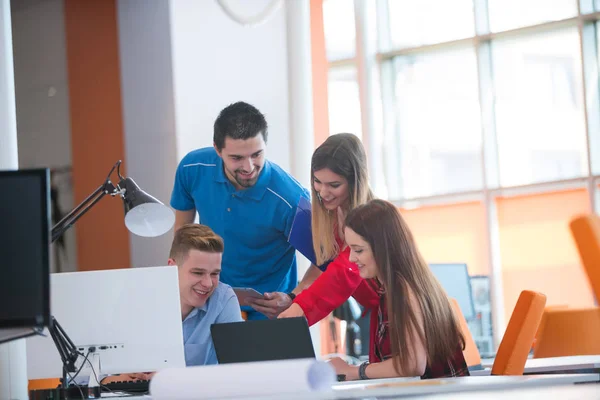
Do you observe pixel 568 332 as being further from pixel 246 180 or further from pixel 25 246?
pixel 25 246

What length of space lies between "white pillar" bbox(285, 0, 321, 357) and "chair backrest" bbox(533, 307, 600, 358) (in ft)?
4.52

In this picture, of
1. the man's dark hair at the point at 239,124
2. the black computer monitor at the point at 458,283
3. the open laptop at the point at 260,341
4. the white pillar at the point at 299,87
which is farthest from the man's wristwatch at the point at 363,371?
the black computer monitor at the point at 458,283

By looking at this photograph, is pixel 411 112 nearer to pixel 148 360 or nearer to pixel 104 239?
pixel 104 239

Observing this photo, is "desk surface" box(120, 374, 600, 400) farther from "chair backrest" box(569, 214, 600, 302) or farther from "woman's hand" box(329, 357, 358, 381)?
"chair backrest" box(569, 214, 600, 302)

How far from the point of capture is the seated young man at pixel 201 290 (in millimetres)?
3168

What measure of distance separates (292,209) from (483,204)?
500 centimetres

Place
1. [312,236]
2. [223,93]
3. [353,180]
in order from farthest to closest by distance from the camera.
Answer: [223,93], [312,236], [353,180]

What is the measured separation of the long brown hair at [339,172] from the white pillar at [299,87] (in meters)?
1.70

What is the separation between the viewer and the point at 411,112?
29.5 ft

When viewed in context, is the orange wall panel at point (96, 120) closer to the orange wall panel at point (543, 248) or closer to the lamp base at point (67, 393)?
the lamp base at point (67, 393)

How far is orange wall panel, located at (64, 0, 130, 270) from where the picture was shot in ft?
18.6

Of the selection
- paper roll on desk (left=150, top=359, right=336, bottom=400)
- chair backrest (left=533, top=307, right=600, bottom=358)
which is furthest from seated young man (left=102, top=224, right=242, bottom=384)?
chair backrest (left=533, top=307, right=600, bottom=358)

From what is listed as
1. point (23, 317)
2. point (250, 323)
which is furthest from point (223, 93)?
point (23, 317)

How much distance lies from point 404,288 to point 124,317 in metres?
0.92
